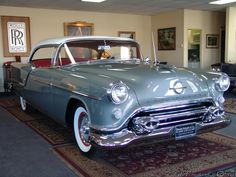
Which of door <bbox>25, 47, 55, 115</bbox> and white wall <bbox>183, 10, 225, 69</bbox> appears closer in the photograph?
door <bbox>25, 47, 55, 115</bbox>


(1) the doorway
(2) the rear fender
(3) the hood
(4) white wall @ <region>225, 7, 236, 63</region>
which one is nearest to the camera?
(3) the hood

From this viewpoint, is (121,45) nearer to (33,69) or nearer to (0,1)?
(33,69)

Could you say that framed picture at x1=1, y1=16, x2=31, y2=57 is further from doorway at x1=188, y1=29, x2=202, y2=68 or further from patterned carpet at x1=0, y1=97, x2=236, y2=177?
patterned carpet at x1=0, y1=97, x2=236, y2=177

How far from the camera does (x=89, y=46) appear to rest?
393 centimetres

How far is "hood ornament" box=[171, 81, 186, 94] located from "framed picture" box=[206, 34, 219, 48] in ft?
28.6

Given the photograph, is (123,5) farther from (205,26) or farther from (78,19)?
(205,26)

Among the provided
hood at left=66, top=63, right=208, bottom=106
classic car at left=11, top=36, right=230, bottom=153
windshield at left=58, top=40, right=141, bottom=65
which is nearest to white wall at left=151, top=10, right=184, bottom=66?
windshield at left=58, top=40, right=141, bottom=65

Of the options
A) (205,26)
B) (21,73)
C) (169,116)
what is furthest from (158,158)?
(205,26)

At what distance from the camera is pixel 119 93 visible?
2.58 metres

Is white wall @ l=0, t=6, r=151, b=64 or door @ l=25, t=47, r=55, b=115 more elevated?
white wall @ l=0, t=6, r=151, b=64

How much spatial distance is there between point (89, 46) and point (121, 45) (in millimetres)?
515

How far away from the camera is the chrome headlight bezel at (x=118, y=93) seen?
2.55m

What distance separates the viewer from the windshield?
3.81m

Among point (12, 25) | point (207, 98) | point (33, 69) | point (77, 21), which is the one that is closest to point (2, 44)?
point (12, 25)
